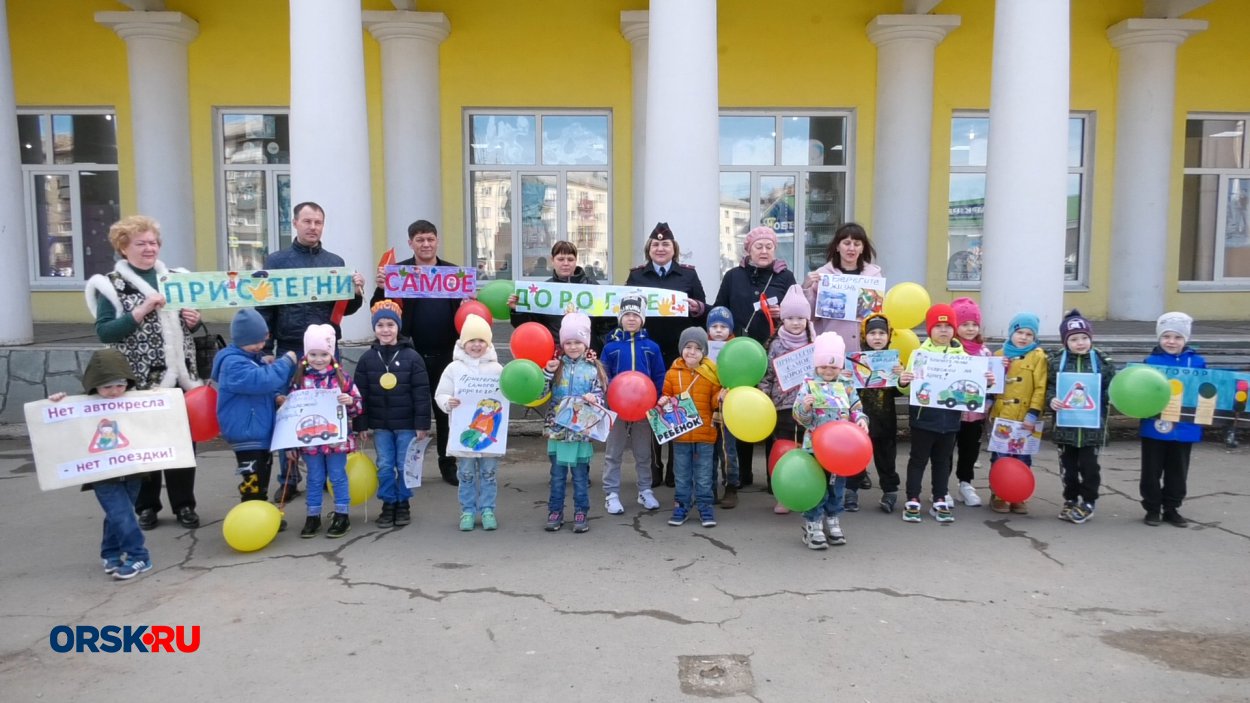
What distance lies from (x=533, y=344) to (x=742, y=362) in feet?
4.22

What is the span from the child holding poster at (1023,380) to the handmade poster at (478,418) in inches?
129

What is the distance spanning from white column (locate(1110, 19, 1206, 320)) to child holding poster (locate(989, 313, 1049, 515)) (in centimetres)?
760

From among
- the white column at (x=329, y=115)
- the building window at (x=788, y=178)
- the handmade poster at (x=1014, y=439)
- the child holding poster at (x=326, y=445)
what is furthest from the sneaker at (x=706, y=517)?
the building window at (x=788, y=178)

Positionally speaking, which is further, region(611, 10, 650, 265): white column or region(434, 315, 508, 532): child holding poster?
region(611, 10, 650, 265): white column

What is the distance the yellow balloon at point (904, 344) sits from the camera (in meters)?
5.56

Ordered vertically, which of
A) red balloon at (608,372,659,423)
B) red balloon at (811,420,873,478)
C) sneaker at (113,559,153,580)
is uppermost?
red balloon at (608,372,659,423)

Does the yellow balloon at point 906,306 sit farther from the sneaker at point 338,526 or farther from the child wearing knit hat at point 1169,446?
the sneaker at point 338,526

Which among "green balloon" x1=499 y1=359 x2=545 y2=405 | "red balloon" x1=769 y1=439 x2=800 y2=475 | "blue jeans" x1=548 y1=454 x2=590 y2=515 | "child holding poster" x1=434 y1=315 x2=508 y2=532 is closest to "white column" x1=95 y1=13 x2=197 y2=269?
"child holding poster" x1=434 y1=315 x2=508 y2=532

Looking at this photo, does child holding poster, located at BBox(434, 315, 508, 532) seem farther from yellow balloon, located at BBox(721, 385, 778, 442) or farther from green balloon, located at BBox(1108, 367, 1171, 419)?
green balloon, located at BBox(1108, 367, 1171, 419)

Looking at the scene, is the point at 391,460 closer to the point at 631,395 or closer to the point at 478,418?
the point at 478,418

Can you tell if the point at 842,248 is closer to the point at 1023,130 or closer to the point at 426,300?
the point at 426,300

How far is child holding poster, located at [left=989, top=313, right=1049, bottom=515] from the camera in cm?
530

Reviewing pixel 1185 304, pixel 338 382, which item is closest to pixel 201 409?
pixel 338 382

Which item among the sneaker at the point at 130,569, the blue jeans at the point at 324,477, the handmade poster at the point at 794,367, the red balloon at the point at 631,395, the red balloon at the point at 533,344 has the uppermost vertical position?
the red balloon at the point at 533,344
